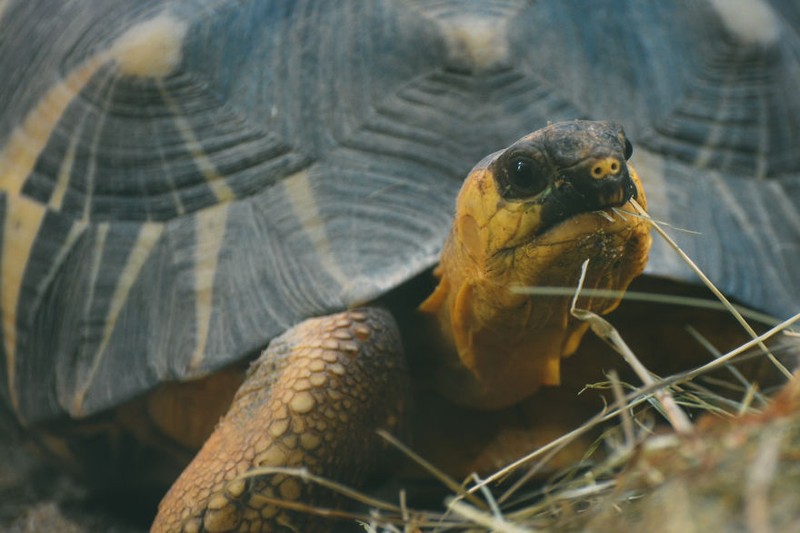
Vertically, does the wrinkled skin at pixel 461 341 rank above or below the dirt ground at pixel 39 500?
above

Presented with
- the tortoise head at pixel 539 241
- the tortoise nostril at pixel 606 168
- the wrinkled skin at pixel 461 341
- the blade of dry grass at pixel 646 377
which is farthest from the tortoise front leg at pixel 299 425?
the tortoise nostril at pixel 606 168

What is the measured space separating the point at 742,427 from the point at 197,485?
119 cm

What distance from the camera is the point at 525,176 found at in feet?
5.71

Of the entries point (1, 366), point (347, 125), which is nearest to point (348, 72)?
point (347, 125)

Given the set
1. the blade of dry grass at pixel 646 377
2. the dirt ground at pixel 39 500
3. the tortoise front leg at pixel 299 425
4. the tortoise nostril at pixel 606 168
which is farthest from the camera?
Result: the dirt ground at pixel 39 500

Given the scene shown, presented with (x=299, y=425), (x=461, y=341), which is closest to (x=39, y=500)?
(x=299, y=425)

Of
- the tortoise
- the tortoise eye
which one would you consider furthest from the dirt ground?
the tortoise eye

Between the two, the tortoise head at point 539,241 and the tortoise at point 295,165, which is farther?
the tortoise at point 295,165

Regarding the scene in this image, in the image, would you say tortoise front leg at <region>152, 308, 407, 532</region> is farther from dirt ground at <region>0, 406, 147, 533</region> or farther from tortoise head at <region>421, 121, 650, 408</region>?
dirt ground at <region>0, 406, 147, 533</region>

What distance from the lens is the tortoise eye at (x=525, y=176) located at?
1.73m

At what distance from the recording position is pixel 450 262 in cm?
210

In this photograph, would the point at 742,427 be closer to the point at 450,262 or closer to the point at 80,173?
the point at 450,262

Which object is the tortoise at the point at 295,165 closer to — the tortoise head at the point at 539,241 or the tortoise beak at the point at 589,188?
the tortoise head at the point at 539,241

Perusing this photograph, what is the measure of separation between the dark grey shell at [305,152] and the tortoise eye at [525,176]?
50 centimetres
